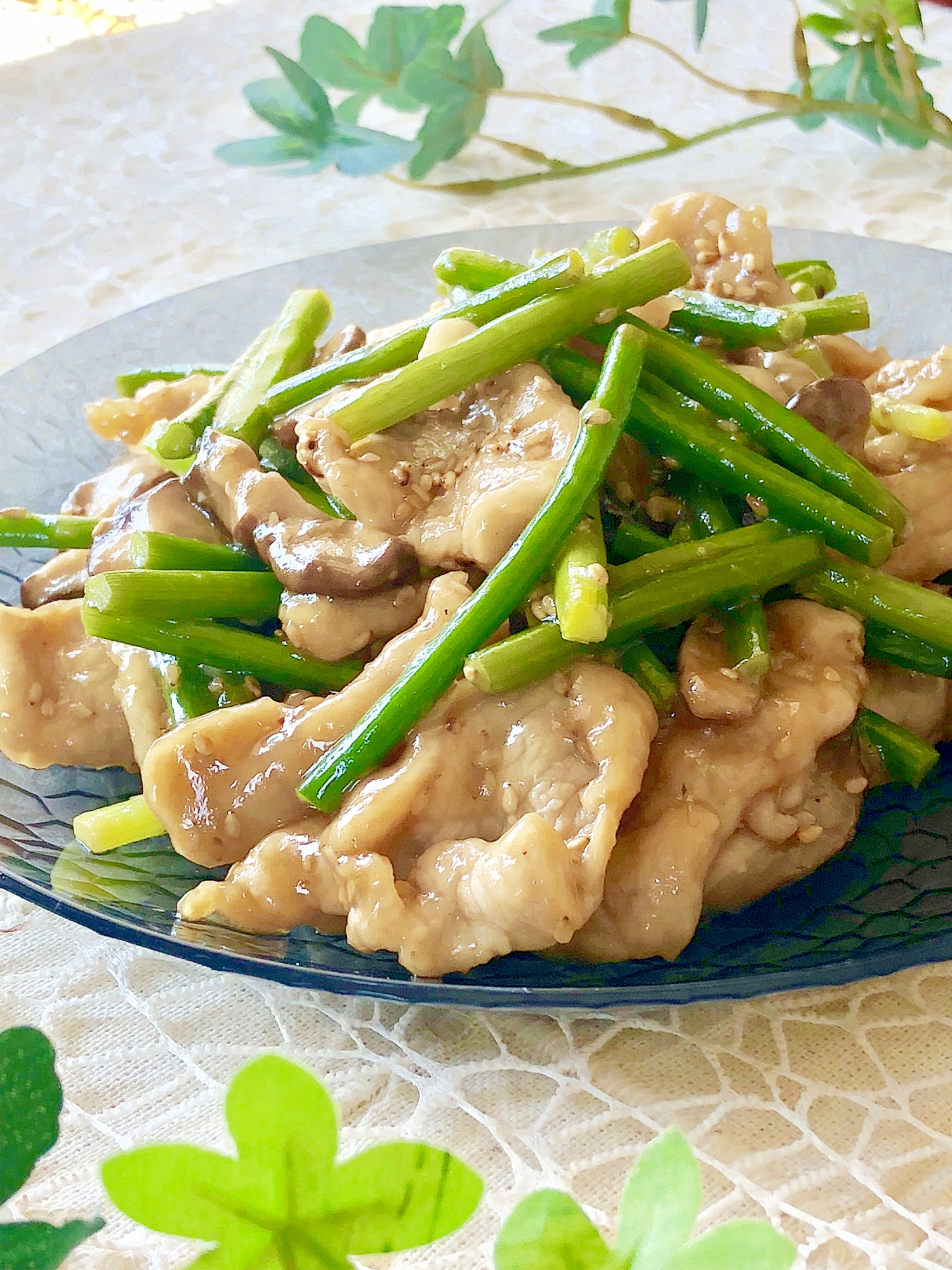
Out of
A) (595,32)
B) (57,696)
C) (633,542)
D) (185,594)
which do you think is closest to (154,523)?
(185,594)

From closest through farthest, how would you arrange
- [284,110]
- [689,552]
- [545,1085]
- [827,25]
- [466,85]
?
[545,1085], [689,552], [827,25], [466,85], [284,110]

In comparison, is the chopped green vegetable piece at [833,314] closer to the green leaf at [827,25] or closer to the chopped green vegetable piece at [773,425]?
the chopped green vegetable piece at [773,425]

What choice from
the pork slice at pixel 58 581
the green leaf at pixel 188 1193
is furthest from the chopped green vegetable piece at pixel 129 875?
the pork slice at pixel 58 581

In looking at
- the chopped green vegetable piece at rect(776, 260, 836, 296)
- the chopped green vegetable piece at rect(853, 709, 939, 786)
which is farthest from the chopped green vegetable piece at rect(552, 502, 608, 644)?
the chopped green vegetable piece at rect(776, 260, 836, 296)

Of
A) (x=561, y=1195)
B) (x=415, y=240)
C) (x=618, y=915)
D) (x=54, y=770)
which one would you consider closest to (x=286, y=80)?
(x=415, y=240)

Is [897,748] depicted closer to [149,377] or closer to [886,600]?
[886,600]

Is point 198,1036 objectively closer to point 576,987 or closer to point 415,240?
point 576,987
